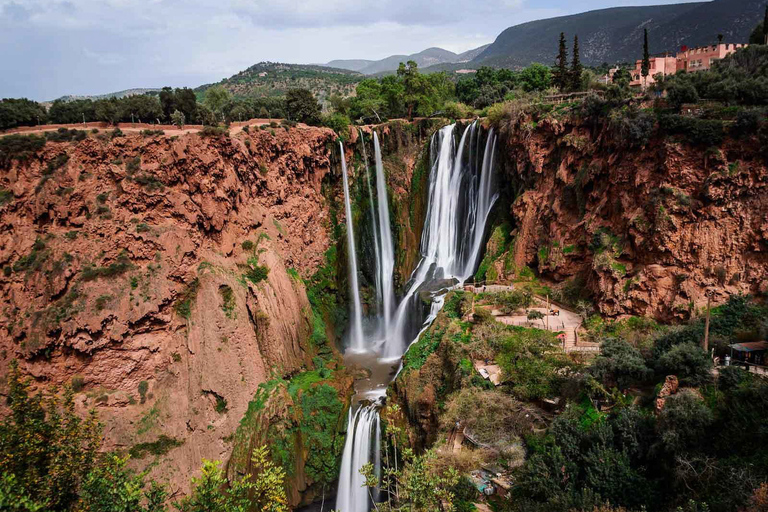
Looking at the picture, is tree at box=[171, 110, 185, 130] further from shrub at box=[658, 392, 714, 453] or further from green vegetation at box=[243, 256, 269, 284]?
shrub at box=[658, 392, 714, 453]

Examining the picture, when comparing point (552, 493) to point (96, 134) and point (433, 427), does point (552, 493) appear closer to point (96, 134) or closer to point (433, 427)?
point (433, 427)

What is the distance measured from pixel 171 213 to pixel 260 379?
10235 mm

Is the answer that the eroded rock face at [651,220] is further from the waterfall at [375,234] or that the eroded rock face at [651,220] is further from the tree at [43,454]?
the tree at [43,454]

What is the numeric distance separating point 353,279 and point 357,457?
15.7 metres

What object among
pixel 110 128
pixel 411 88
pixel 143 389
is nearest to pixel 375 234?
pixel 411 88

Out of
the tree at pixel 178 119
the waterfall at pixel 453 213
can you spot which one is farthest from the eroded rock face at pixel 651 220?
the tree at pixel 178 119

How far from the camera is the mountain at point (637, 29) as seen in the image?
327 feet

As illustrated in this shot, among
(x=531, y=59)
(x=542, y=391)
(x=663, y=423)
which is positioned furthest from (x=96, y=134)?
(x=531, y=59)

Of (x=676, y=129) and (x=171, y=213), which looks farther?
(x=171, y=213)

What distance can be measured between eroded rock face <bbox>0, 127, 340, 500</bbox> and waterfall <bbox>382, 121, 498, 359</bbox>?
11483 mm

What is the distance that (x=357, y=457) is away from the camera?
74.9ft

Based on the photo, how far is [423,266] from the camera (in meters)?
36.3

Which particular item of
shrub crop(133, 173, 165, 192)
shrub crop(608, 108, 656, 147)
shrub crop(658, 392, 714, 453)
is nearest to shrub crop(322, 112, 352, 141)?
shrub crop(133, 173, 165, 192)

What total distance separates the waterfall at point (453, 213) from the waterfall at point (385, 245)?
1.62 m
